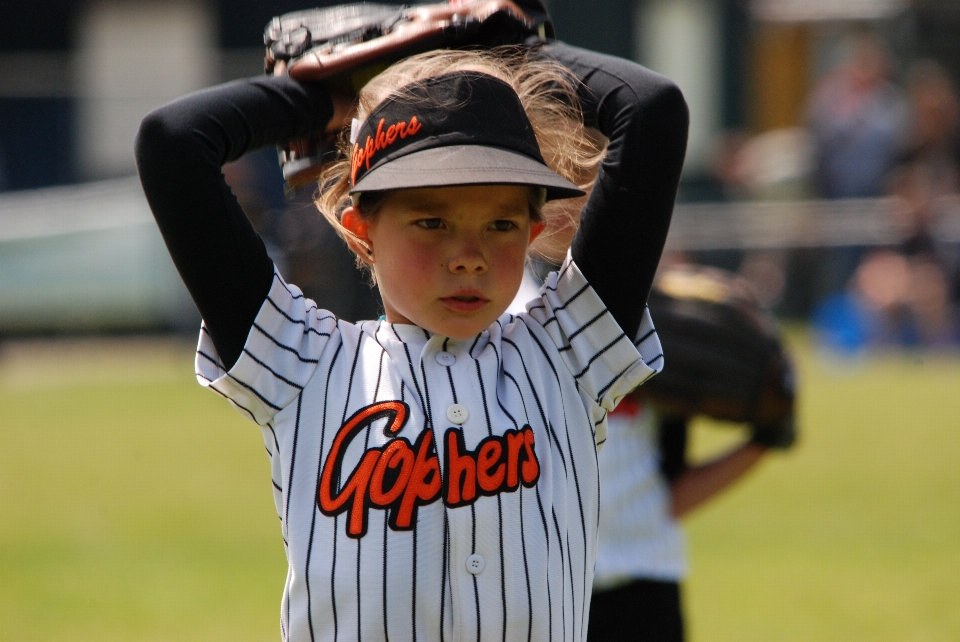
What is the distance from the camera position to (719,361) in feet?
10.4

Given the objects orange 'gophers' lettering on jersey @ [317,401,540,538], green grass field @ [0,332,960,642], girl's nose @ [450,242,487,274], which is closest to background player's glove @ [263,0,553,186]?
girl's nose @ [450,242,487,274]

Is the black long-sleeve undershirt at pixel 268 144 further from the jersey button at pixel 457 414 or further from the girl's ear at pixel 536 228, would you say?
the jersey button at pixel 457 414

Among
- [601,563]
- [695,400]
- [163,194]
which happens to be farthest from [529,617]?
[695,400]

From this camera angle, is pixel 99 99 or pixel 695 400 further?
pixel 99 99

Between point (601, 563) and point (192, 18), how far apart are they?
52.3 ft

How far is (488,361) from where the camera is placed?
78.0 inches

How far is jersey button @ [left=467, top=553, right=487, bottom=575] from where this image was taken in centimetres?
185

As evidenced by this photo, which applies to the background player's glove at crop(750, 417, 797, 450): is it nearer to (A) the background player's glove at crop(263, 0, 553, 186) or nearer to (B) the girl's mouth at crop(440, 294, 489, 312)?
(A) the background player's glove at crop(263, 0, 553, 186)

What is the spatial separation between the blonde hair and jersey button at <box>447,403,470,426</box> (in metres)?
0.32

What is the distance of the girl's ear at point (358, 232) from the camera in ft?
6.57

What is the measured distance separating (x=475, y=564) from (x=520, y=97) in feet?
2.41

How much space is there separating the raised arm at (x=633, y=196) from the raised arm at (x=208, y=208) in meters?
0.50

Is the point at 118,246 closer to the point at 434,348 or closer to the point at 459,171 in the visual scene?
the point at 434,348

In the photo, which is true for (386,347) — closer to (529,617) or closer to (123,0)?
(529,617)
